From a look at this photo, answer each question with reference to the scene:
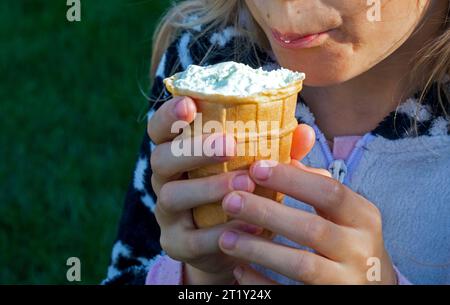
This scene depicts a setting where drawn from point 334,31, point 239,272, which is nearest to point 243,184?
point 239,272

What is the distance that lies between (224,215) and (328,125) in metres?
0.53

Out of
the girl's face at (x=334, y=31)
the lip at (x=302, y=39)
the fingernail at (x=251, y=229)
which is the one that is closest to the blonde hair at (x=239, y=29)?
the girl's face at (x=334, y=31)

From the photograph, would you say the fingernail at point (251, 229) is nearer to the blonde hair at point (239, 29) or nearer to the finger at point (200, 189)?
the finger at point (200, 189)

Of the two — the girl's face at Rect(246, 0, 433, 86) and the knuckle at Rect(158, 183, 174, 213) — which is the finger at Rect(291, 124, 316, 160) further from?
the knuckle at Rect(158, 183, 174, 213)

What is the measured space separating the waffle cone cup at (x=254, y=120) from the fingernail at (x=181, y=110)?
0.03 meters

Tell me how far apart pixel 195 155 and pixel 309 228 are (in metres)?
0.24

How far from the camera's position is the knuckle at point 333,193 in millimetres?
1430

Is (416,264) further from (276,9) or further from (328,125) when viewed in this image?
(276,9)

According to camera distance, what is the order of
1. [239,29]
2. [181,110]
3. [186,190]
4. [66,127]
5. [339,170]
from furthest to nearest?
1. [66,127]
2. [239,29]
3. [339,170]
4. [186,190]
5. [181,110]

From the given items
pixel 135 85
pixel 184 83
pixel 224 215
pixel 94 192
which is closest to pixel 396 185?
pixel 224 215

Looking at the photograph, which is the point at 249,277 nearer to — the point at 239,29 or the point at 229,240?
the point at 229,240

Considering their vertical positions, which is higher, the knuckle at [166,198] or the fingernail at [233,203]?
the fingernail at [233,203]

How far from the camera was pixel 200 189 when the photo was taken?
1.43m

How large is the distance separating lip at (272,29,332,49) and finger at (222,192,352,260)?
320mm
